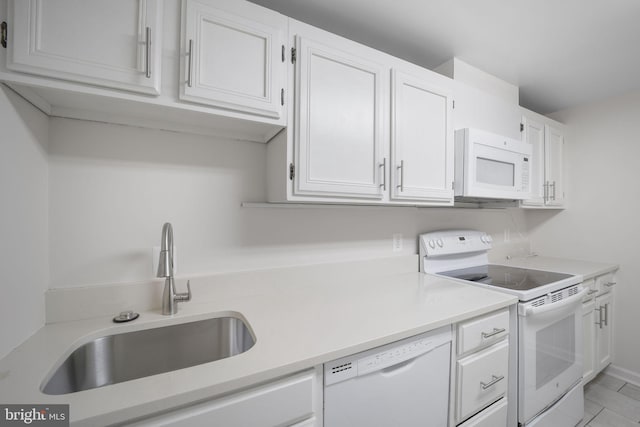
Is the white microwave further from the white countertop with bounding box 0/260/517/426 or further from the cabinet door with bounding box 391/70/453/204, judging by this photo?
the white countertop with bounding box 0/260/517/426

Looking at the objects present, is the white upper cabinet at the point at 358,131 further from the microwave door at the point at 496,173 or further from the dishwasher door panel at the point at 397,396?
the dishwasher door panel at the point at 397,396

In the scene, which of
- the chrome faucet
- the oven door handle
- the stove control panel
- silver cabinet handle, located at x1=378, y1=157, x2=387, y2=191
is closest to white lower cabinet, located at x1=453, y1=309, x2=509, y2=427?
the oven door handle

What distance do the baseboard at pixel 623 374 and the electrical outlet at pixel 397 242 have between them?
224 cm

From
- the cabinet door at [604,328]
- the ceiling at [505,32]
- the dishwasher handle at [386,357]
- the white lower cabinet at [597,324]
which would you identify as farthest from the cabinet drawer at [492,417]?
the ceiling at [505,32]

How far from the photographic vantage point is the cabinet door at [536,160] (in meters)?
2.13

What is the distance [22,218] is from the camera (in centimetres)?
81

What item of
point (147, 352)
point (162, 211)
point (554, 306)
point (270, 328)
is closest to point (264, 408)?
point (270, 328)

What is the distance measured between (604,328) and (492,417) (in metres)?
1.72

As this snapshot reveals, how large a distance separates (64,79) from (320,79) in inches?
34.5

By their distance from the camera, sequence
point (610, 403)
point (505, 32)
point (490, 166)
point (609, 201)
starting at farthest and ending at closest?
1. point (609, 201)
2. point (610, 403)
3. point (490, 166)
4. point (505, 32)

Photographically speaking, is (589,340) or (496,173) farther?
(589,340)

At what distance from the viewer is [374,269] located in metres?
1.63

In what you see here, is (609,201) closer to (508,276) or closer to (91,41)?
(508,276)
